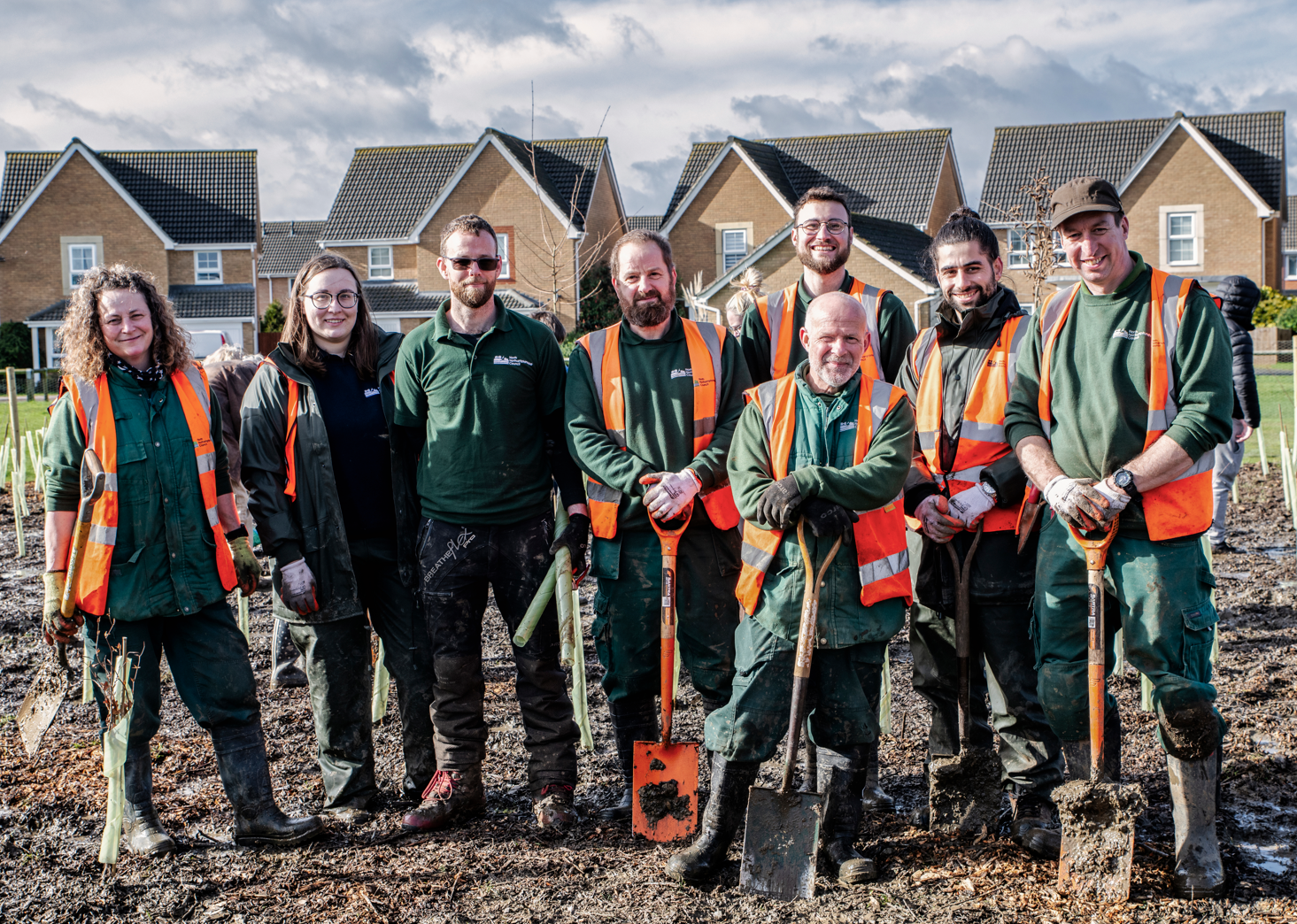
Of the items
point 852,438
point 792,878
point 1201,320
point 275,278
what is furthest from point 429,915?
point 275,278

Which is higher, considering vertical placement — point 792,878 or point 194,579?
point 194,579

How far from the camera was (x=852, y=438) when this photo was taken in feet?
12.6

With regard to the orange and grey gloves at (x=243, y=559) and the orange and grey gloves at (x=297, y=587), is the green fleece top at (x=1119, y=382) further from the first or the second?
the orange and grey gloves at (x=243, y=559)

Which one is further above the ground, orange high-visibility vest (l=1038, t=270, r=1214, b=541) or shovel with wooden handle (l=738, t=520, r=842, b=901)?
orange high-visibility vest (l=1038, t=270, r=1214, b=541)

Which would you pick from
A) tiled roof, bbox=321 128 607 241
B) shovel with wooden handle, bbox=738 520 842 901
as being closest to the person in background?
shovel with wooden handle, bbox=738 520 842 901

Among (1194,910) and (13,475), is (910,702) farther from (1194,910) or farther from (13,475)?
(13,475)

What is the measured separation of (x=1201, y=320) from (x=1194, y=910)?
1.97 m

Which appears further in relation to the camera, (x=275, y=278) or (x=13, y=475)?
(x=275, y=278)

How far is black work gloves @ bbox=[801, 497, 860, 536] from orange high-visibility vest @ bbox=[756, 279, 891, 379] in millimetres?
1090

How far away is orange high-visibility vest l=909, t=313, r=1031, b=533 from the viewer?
4.12 m

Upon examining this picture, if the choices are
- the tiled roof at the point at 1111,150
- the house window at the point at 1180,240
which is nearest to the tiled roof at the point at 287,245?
the tiled roof at the point at 1111,150

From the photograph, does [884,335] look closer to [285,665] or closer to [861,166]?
[285,665]

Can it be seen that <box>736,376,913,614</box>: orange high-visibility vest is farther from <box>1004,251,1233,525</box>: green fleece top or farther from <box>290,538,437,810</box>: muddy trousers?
<box>290,538,437,810</box>: muddy trousers

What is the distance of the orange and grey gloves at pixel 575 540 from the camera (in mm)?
4469
